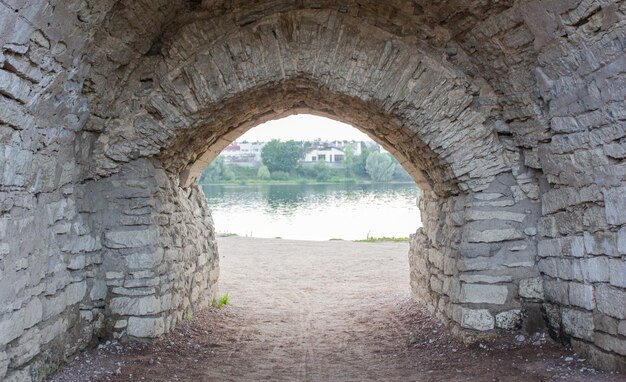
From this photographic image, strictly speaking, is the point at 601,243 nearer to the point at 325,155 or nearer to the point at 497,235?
the point at 497,235

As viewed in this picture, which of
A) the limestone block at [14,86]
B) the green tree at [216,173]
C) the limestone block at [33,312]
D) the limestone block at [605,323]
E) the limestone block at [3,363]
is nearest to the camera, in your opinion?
the limestone block at [14,86]

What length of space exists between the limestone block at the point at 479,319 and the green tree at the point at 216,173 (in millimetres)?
26330

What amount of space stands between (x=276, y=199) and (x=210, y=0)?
2295cm

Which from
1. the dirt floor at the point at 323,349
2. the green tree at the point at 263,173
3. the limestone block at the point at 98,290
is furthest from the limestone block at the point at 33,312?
the green tree at the point at 263,173

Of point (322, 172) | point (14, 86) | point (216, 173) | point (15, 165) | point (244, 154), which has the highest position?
point (244, 154)

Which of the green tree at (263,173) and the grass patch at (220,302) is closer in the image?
the grass patch at (220,302)

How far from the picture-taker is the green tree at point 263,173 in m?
34.7

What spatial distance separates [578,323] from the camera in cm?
431

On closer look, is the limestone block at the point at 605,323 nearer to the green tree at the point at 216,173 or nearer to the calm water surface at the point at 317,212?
the calm water surface at the point at 317,212

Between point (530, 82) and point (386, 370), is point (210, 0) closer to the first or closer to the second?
point (530, 82)

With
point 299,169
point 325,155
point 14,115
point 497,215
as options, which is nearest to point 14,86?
point 14,115

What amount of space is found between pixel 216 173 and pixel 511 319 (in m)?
27.7

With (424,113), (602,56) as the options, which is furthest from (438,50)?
(602,56)

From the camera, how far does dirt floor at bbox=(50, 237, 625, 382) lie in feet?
14.2
